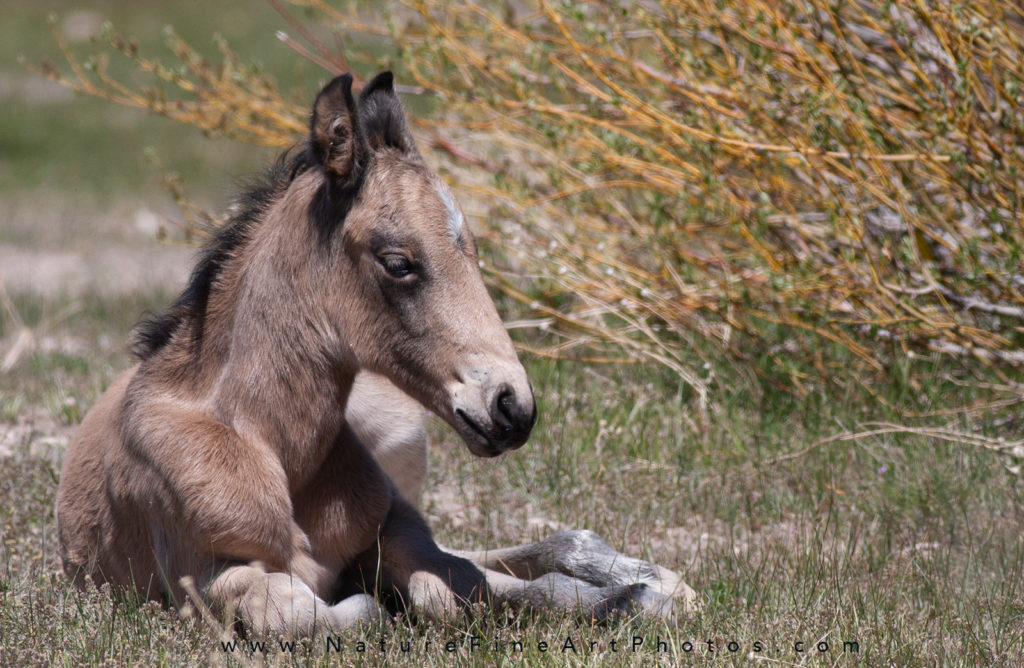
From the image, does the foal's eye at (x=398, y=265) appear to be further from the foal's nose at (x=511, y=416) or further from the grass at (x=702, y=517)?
the grass at (x=702, y=517)

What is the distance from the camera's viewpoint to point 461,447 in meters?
5.46

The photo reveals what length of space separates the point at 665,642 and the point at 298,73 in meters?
4.46

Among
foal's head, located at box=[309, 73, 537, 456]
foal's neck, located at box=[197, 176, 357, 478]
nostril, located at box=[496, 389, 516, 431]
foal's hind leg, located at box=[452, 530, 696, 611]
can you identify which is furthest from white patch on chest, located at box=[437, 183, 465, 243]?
foal's hind leg, located at box=[452, 530, 696, 611]

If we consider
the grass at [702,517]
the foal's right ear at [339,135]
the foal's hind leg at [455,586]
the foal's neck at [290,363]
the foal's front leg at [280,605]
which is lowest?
the grass at [702,517]

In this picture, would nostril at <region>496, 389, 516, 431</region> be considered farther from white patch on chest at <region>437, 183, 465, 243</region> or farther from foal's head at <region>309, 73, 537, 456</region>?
white patch on chest at <region>437, 183, 465, 243</region>

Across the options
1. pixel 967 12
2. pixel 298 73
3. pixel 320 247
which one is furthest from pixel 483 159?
pixel 320 247

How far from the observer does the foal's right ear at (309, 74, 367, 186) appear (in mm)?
3236

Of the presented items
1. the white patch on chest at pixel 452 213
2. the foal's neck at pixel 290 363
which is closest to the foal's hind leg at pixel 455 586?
the foal's neck at pixel 290 363

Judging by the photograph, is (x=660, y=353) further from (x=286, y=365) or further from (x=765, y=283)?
(x=286, y=365)

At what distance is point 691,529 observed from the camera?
4.57 m

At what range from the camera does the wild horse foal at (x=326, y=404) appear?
10.2 feet

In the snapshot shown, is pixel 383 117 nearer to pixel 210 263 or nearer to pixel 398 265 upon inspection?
pixel 398 265

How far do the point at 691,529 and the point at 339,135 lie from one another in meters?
2.22

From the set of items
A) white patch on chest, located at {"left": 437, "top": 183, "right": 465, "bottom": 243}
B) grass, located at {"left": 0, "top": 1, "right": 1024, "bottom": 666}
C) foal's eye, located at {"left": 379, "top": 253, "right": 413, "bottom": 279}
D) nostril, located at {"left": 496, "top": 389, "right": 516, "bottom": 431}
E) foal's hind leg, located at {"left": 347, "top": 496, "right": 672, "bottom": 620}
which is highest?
white patch on chest, located at {"left": 437, "top": 183, "right": 465, "bottom": 243}
